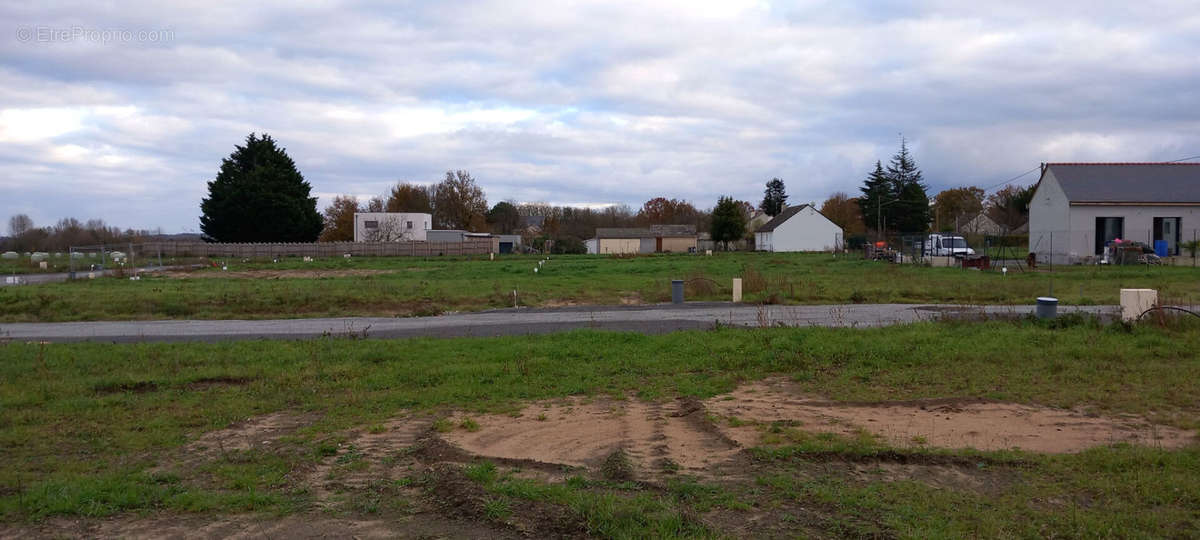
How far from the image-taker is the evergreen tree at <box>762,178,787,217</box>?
12938cm

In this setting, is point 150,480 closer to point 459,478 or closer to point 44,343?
point 459,478

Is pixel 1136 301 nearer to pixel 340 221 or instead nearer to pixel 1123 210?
pixel 1123 210

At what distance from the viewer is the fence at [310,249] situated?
69562mm

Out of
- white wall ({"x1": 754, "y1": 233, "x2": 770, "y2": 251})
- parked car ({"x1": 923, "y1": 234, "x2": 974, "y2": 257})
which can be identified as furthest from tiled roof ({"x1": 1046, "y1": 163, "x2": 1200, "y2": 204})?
white wall ({"x1": 754, "y1": 233, "x2": 770, "y2": 251})

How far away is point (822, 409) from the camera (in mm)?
10125

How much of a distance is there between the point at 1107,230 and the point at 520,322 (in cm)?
3758

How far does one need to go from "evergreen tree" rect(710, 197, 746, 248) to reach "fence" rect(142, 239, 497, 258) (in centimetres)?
2995

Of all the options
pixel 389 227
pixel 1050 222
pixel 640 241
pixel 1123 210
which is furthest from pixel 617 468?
pixel 640 241

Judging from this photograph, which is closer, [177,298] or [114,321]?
[114,321]

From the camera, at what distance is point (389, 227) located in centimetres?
8962

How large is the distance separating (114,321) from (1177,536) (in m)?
24.6

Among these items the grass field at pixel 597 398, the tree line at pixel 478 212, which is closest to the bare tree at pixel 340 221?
the tree line at pixel 478 212

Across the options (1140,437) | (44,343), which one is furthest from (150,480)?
(44,343)

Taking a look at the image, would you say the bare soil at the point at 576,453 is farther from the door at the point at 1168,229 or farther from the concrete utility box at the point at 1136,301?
the door at the point at 1168,229
